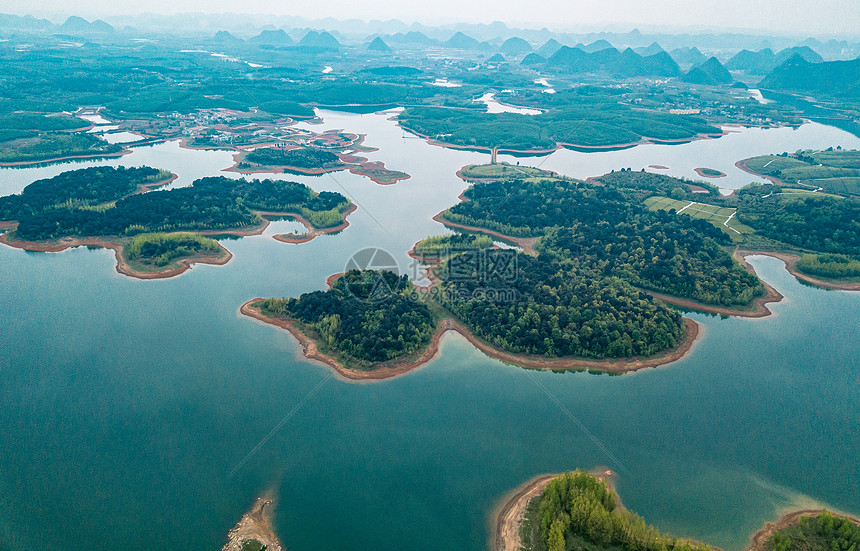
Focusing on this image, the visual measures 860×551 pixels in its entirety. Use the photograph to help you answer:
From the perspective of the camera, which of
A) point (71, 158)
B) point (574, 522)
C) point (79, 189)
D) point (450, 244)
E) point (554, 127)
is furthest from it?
point (554, 127)

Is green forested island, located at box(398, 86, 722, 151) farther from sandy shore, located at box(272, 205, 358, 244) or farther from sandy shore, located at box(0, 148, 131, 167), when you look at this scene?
sandy shore, located at box(0, 148, 131, 167)

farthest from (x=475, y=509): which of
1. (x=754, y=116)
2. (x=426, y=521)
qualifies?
(x=754, y=116)

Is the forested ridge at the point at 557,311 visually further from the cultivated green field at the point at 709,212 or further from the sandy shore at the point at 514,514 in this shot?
the cultivated green field at the point at 709,212

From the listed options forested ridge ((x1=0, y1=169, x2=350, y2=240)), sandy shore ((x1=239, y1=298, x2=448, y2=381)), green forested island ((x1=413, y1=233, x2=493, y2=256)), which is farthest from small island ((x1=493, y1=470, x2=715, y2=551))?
forested ridge ((x1=0, y1=169, x2=350, y2=240))

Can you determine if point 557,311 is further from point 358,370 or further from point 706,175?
point 706,175

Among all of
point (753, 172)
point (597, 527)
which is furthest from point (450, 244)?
point (753, 172)
